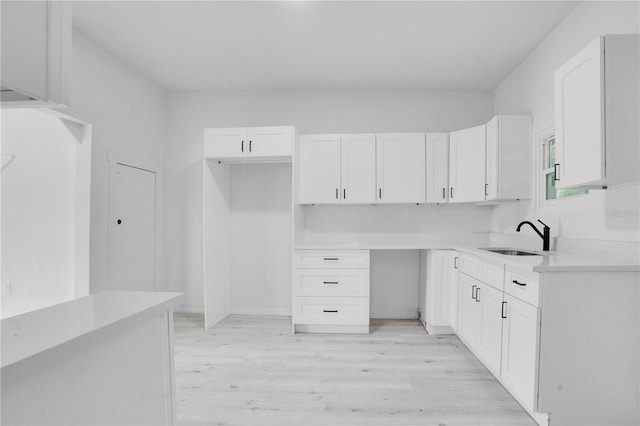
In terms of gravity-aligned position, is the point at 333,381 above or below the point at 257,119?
below

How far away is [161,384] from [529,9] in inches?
134

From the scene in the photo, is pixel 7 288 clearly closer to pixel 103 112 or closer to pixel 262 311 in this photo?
pixel 103 112

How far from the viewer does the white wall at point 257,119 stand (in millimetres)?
4160

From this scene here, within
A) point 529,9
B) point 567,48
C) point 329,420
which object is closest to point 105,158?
point 329,420

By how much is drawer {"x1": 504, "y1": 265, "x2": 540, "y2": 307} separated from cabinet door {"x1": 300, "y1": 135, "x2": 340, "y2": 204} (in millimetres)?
2027

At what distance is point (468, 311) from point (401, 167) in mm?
1670

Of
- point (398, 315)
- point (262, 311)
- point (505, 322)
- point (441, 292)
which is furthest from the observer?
point (262, 311)

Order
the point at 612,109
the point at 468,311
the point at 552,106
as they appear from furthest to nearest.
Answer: the point at 468,311 → the point at 552,106 → the point at 612,109

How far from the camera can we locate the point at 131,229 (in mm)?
3676

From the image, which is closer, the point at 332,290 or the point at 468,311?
the point at 468,311

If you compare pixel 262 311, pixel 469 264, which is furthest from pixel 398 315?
pixel 262 311

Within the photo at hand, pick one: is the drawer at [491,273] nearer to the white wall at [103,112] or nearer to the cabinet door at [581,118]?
the cabinet door at [581,118]

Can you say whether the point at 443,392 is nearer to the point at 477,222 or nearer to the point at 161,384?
the point at 161,384

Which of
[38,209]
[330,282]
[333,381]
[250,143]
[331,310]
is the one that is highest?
[250,143]
